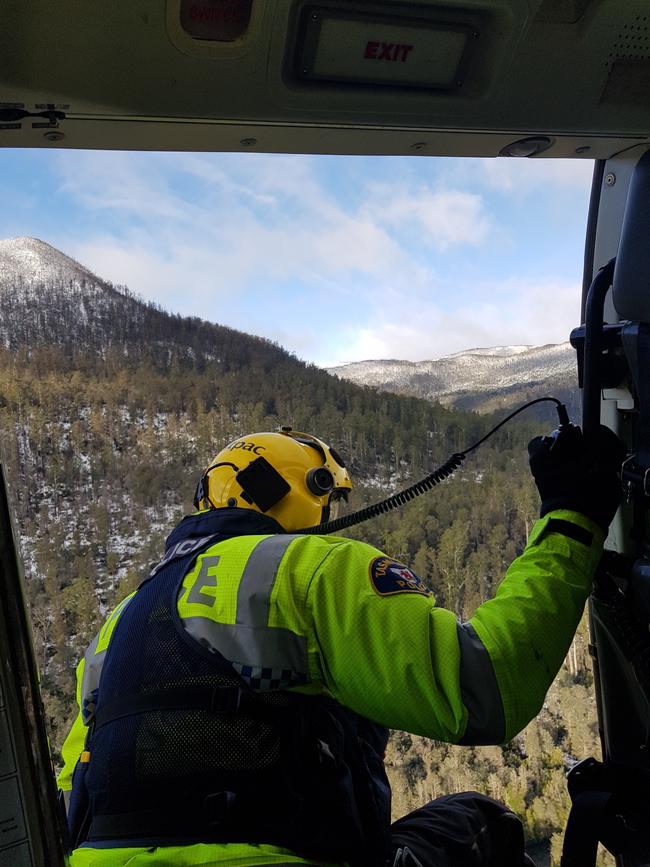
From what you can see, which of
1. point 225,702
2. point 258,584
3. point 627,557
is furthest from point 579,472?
point 225,702

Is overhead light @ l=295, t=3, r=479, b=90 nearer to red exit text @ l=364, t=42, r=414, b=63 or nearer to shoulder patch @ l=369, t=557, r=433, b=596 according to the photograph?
red exit text @ l=364, t=42, r=414, b=63

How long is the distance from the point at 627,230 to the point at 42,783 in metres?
1.82

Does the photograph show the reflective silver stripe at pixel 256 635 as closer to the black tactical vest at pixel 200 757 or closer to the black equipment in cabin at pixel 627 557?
the black tactical vest at pixel 200 757

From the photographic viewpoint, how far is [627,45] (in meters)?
1.39

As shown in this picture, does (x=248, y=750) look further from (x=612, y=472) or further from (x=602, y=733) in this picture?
(x=602, y=733)

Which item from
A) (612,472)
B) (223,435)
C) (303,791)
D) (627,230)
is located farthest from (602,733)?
(223,435)

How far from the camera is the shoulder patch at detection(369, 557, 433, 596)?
1.39 meters

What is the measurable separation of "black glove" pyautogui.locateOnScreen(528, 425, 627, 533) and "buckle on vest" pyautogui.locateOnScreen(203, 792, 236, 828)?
980mm

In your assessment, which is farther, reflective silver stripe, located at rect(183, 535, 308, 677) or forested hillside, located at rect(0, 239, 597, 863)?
forested hillside, located at rect(0, 239, 597, 863)

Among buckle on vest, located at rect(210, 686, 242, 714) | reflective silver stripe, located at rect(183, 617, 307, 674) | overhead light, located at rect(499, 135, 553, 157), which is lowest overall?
buckle on vest, located at rect(210, 686, 242, 714)

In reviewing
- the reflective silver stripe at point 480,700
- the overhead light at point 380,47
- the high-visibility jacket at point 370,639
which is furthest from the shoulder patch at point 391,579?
the overhead light at point 380,47

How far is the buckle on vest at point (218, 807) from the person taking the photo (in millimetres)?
1330

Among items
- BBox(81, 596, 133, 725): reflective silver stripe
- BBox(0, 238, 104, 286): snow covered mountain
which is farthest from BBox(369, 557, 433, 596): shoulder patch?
BBox(0, 238, 104, 286): snow covered mountain

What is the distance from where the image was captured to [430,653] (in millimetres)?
1334
